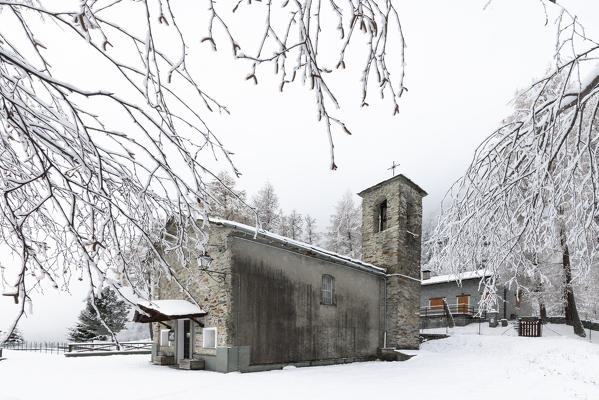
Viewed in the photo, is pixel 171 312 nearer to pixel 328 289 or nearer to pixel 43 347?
pixel 328 289

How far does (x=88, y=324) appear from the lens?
1040 inches

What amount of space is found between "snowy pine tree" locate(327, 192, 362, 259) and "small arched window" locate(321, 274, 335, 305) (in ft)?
64.8

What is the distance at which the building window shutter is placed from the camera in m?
13.1

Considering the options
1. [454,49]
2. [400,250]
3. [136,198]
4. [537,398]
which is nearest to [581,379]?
[537,398]

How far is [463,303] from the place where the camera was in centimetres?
3109

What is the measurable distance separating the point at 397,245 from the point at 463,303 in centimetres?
1539

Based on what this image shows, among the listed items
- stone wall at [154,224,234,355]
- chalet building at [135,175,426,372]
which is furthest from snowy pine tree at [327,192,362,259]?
stone wall at [154,224,234,355]

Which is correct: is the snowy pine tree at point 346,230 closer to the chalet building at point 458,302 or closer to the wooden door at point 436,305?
the chalet building at point 458,302

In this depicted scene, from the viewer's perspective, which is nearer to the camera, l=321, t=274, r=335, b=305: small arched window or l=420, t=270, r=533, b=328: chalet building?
l=321, t=274, r=335, b=305: small arched window

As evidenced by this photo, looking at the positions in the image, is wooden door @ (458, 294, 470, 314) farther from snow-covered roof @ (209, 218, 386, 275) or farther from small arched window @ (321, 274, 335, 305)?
small arched window @ (321, 274, 335, 305)

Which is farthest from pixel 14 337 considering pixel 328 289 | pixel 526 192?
pixel 526 192

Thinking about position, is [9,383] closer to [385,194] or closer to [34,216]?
[34,216]

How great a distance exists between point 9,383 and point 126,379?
9.20 feet

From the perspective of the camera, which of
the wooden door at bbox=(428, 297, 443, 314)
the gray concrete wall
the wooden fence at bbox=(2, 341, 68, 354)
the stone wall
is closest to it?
the stone wall
